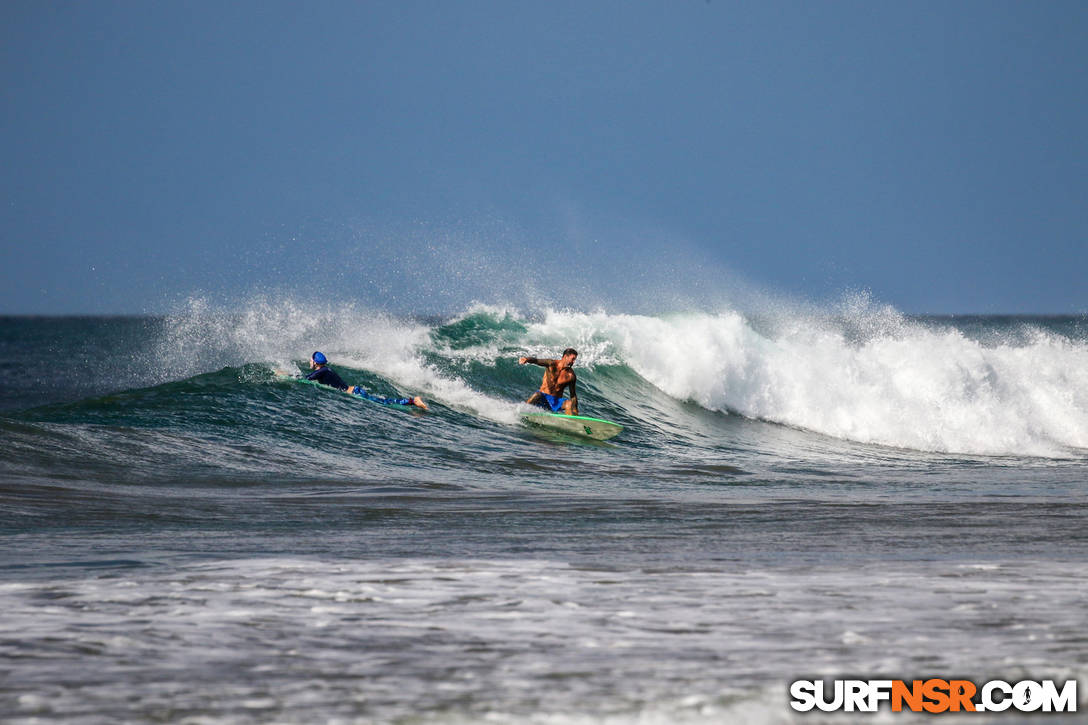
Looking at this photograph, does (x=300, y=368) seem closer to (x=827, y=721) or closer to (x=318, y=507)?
(x=318, y=507)

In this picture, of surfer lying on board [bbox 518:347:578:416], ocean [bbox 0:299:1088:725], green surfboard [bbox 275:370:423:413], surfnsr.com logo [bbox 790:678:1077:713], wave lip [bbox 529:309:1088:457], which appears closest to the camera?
surfnsr.com logo [bbox 790:678:1077:713]

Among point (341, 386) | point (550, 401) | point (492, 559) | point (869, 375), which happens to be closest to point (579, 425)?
point (550, 401)

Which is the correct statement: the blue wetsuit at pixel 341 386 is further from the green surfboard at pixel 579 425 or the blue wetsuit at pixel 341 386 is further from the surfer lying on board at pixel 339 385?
the green surfboard at pixel 579 425

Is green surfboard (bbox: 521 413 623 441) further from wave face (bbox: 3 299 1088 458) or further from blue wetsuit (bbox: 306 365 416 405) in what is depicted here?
blue wetsuit (bbox: 306 365 416 405)

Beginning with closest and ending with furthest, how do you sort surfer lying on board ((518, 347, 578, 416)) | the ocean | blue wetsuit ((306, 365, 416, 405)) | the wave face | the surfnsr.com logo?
1. the surfnsr.com logo
2. the ocean
3. blue wetsuit ((306, 365, 416, 405))
4. surfer lying on board ((518, 347, 578, 416))
5. the wave face

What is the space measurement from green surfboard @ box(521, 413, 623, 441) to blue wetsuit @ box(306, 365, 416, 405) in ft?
6.60

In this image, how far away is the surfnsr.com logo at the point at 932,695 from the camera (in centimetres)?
351

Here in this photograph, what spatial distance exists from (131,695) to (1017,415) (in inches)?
763

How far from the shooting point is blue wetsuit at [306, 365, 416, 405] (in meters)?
15.9

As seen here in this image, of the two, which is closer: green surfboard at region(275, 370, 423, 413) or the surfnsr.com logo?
the surfnsr.com logo

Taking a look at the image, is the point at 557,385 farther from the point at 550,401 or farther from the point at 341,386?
the point at 341,386

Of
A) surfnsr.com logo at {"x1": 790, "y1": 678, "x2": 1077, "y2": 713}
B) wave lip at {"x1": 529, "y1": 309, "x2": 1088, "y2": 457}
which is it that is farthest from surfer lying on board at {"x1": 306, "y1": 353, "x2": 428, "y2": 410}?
surfnsr.com logo at {"x1": 790, "y1": 678, "x2": 1077, "y2": 713}

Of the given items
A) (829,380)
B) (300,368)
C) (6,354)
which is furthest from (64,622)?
(6,354)

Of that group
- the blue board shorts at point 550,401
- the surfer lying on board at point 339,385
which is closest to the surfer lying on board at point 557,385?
the blue board shorts at point 550,401
